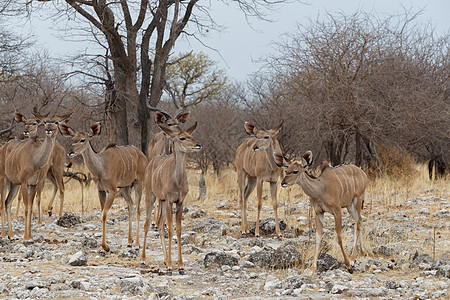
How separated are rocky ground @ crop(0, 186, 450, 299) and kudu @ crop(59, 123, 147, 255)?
73 centimetres

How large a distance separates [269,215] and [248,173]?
160 cm

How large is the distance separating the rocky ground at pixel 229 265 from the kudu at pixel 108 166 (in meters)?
0.73

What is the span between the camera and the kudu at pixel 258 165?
8.97 meters

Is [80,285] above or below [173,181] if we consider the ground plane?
below

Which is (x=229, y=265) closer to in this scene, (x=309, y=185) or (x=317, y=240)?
(x=317, y=240)

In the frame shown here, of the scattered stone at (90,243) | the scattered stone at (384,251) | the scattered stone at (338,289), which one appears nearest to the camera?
the scattered stone at (338,289)

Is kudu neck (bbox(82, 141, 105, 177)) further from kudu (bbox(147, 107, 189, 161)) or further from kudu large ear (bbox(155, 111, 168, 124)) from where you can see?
kudu (bbox(147, 107, 189, 161))

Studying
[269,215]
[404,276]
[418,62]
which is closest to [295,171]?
[404,276]

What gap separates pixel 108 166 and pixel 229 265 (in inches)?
97.3

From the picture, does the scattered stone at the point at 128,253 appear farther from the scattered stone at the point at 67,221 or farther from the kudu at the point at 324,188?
Answer: the scattered stone at the point at 67,221

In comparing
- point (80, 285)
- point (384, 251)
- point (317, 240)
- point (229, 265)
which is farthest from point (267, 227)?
point (80, 285)

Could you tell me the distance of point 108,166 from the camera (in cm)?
809

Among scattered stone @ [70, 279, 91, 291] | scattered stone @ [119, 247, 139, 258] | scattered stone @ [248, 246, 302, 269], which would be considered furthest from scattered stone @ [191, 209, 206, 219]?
scattered stone @ [70, 279, 91, 291]

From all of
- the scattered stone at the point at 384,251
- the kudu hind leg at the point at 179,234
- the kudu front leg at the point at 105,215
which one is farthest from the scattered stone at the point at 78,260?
the scattered stone at the point at 384,251
